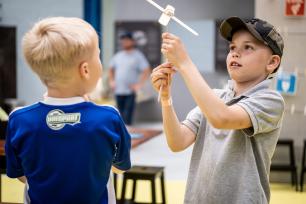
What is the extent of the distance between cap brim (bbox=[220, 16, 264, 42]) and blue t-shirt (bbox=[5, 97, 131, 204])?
→ 1.73 feet

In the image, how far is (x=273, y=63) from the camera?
165cm

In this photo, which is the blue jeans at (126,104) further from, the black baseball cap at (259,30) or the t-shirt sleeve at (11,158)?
the t-shirt sleeve at (11,158)

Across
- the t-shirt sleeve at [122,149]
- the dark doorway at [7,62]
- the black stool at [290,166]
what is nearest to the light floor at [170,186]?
the black stool at [290,166]

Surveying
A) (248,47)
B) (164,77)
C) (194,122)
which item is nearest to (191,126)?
(194,122)

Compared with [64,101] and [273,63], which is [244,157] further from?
[64,101]

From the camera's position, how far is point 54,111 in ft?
4.33

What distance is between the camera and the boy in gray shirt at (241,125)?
1.56m

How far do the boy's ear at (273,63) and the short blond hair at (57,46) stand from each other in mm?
625

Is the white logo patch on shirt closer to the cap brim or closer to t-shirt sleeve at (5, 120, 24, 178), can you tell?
t-shirt sleeve at (5, 120, 24, 178)

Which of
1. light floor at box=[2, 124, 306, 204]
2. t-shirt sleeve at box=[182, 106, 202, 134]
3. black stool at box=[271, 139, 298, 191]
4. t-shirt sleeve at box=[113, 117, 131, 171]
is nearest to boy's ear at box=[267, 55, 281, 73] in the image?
t-shirt sleeve at box=[182, 106, 202, 134]

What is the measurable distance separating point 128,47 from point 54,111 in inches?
252

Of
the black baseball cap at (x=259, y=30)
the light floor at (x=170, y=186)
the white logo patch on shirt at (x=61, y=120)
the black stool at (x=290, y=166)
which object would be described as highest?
the black baseball cap at (x=259, y=30)

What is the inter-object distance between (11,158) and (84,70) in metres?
0.35

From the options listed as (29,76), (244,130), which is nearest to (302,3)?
(29,76)
